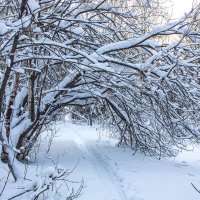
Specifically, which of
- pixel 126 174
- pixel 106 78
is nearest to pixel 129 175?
pixel 126 174

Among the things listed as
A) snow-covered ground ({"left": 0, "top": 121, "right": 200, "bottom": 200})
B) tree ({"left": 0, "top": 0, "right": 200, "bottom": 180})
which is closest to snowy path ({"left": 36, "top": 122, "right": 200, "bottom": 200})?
snow-covered ground ({"left": 0, "top": 121, "right": 200, "bottom": 200})

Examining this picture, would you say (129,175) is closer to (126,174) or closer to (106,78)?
(126,174)

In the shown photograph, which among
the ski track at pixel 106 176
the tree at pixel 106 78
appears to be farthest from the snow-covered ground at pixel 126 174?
the tree at pixel 106 78

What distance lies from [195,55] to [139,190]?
2.90 metres

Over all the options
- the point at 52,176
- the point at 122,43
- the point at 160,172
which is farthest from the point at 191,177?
the point at 52,176

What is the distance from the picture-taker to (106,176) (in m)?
8.14

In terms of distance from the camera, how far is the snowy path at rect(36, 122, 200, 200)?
6.58 metres

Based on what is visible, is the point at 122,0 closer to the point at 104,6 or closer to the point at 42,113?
the point at 104,6

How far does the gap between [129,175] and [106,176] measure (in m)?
0.50

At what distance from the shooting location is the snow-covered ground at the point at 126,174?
6588 millimetres

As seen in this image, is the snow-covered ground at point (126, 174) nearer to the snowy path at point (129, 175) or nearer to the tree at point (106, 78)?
the snowy path at point (129, 175)

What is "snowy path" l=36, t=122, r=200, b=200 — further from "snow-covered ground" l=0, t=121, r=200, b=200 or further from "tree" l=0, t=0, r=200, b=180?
"tree" l=0, t=0, r=200, b=180

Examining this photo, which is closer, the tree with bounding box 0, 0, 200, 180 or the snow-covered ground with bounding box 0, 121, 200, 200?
the snow-covered ground with bounding box 0, 121, 200, 200

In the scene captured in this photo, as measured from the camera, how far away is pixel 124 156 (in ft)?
34.7
